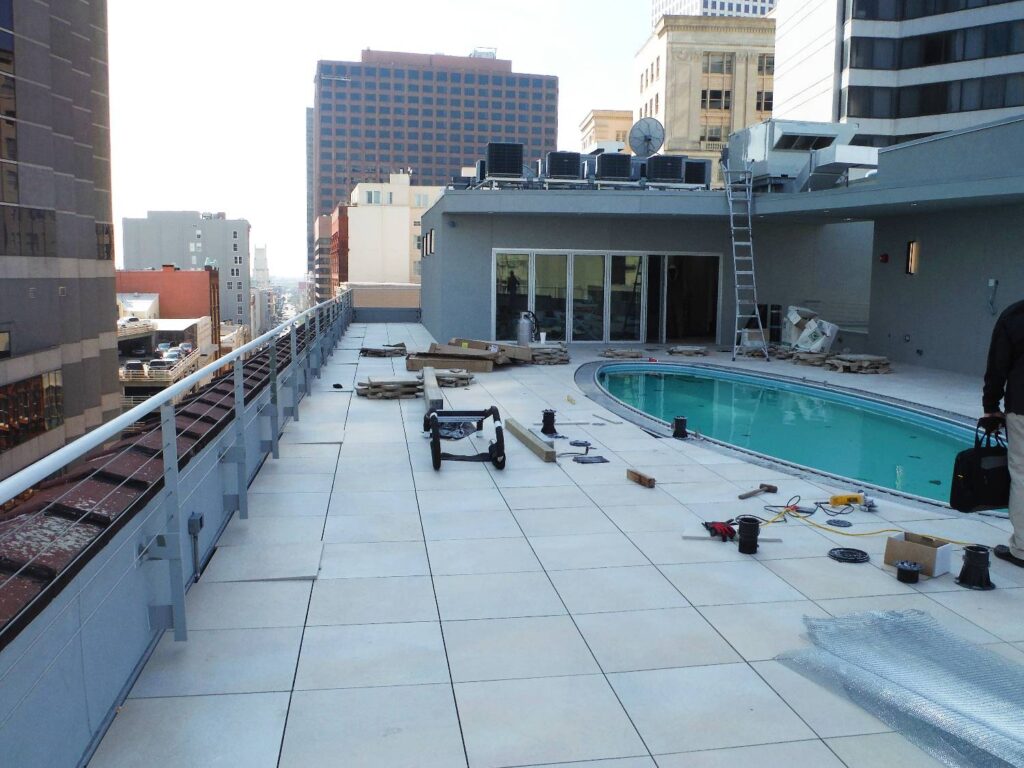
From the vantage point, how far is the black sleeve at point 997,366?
17.6ft

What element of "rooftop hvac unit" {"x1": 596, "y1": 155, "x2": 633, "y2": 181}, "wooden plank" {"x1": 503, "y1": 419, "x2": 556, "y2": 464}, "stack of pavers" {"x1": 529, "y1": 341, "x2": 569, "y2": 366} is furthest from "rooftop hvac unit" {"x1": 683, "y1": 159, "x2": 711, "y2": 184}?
"wooden plank" {"x1": 503, "y1": 419, "x2": 556, "y2": 464}

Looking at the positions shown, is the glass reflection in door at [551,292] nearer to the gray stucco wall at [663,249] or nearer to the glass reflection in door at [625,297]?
the gray stucco wall at [663,249]

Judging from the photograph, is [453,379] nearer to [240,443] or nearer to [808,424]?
[808,424]

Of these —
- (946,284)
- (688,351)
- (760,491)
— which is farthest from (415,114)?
(760,491)

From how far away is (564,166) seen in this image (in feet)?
65.6

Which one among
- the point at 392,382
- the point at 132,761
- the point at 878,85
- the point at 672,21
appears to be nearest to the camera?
the point at 132,761

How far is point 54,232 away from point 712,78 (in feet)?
192

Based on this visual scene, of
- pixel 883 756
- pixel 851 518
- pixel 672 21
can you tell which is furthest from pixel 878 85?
pixel 883 756

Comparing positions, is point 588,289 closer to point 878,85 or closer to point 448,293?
point 448,293

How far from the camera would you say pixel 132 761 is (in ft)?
10.0

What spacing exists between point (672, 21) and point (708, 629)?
8325 cm

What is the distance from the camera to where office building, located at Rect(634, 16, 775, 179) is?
79312 mm


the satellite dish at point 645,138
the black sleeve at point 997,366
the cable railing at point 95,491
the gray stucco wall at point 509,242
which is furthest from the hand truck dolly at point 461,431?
the satellite dish at point 645,138

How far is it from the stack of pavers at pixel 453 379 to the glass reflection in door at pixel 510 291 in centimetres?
658
